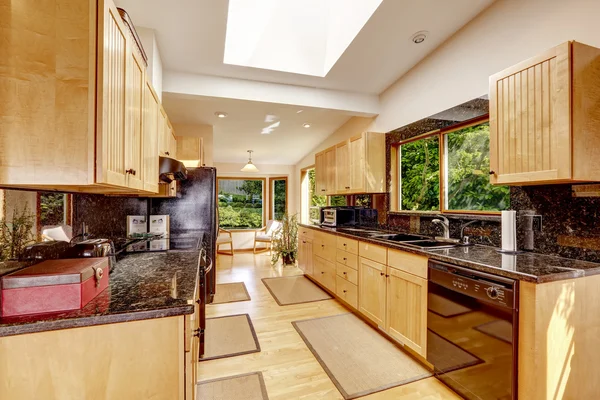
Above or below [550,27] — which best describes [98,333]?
below

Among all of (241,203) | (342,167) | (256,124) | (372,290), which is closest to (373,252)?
(372,290)

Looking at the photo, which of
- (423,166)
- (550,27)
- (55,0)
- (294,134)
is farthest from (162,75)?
(550,27)

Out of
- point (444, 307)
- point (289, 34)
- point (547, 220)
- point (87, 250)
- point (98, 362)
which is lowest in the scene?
point (444, 307)

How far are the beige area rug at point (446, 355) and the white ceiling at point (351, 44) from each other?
2.52 metres

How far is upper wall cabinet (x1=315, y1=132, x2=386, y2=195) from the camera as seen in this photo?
12.0 ft

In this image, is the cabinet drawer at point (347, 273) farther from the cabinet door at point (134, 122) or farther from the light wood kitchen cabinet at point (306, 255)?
the cabinet door at point (134, 122)

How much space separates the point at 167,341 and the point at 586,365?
212 cm

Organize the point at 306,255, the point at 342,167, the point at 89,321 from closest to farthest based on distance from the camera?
the point at 89,321 < the point at 342,167 < the point at 306,255

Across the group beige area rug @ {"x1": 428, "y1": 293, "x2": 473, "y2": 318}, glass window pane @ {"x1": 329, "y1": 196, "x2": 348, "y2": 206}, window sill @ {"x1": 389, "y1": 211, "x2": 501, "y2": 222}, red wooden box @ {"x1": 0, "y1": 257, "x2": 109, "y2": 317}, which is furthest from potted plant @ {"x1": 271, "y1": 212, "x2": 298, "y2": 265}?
red wooden box @ {"x1": 0, "y1": 257, "x2": 109, "y2": 317}

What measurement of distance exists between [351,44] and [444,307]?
2.45 m

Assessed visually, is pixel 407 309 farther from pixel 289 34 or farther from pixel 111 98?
pixel 289 34

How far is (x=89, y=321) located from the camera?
93 centimetres

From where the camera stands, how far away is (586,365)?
61.6 inches

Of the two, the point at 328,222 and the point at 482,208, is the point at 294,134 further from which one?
the point at 482,208
